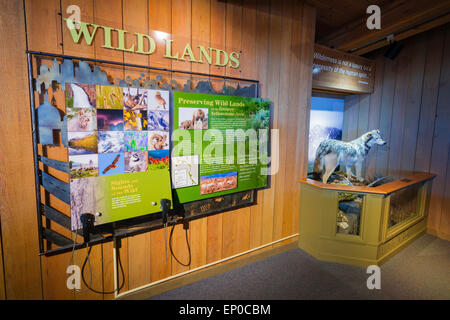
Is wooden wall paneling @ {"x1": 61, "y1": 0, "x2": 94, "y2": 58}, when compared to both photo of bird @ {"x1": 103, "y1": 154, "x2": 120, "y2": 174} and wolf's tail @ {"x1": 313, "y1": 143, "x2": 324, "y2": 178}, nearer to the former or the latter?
photo of bird @ {"x1": 103, "y1": 154, "x2": 120, "y2": 174}

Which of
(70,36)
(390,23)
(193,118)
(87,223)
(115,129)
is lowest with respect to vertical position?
(87,223)

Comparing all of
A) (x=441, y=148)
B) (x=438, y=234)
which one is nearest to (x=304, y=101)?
(x=441, y=148)

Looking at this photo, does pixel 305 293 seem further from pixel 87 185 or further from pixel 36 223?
pixel 36 223

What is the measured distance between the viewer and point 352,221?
9.05 ft

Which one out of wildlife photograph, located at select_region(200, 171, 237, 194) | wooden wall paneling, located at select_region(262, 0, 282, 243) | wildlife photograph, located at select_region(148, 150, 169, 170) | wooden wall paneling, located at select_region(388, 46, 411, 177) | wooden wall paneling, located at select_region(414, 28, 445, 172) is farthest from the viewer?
wooden wall paneling, located at select_region(388, 46, 411, 177)

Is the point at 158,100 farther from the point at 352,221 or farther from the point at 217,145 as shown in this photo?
the point at 352,221

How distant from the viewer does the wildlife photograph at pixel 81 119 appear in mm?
1602

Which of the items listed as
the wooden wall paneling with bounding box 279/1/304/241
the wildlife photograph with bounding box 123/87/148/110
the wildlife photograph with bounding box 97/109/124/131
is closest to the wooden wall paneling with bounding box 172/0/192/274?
the wildlife photograph with bounding box 123/87/148/110

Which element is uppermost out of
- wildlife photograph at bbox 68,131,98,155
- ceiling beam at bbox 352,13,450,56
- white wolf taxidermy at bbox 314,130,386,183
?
ceiling beam at bbox 352,13,450,56

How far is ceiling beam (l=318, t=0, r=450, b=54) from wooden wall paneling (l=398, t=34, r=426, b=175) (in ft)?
1.59

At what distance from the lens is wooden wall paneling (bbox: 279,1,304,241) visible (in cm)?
273

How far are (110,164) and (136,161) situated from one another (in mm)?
184

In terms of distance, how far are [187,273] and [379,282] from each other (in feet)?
6.24

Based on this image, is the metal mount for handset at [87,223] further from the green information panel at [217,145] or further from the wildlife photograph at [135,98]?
the wildlife photograph at [135,98]
